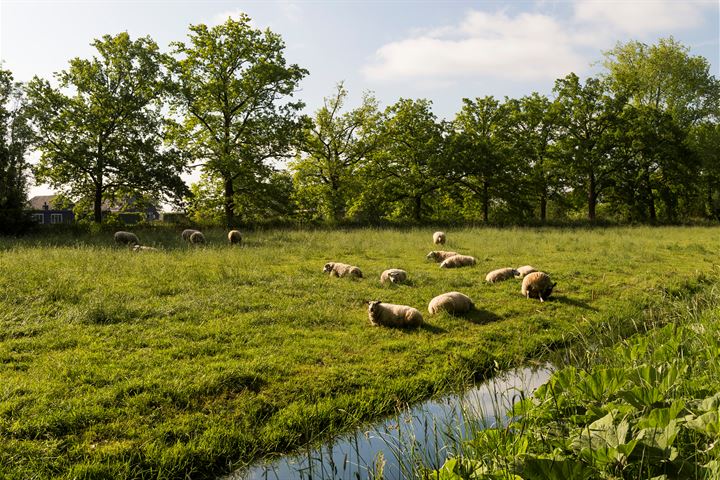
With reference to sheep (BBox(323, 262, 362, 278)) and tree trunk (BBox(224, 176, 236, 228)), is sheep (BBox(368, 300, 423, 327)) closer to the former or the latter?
sheep (BBox(323, 262, 362, 278))

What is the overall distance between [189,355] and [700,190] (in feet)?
160

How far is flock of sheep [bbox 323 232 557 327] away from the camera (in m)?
8.12

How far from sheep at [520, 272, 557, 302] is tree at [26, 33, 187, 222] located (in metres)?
24.1

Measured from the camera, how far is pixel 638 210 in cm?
3788

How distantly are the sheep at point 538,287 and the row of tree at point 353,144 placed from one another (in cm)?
2172

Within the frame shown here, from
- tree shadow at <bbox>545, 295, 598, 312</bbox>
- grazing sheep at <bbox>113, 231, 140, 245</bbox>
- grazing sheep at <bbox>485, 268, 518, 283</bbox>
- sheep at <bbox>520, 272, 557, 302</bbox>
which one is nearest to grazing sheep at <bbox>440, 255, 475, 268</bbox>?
grazing sheep at <bbox>485, 268, 518, 283</bbox>

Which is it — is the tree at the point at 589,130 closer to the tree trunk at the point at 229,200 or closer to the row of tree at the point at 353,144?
the row of tree at the point at 353,144

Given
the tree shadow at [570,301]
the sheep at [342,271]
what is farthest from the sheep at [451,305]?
the sheep at [342,271]

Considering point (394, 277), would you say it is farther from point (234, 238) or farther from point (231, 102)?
point (231, 102)

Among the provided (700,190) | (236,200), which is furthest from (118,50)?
(700,190)

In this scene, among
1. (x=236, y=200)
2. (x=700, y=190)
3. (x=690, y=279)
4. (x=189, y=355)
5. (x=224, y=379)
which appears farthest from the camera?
(x=700, y=190)

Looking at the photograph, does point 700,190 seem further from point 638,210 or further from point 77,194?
point 77,194

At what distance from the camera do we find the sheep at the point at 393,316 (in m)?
8.09

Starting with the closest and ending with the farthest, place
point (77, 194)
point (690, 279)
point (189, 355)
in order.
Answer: point (189, 355), point (690, 279), point (77, 194)
